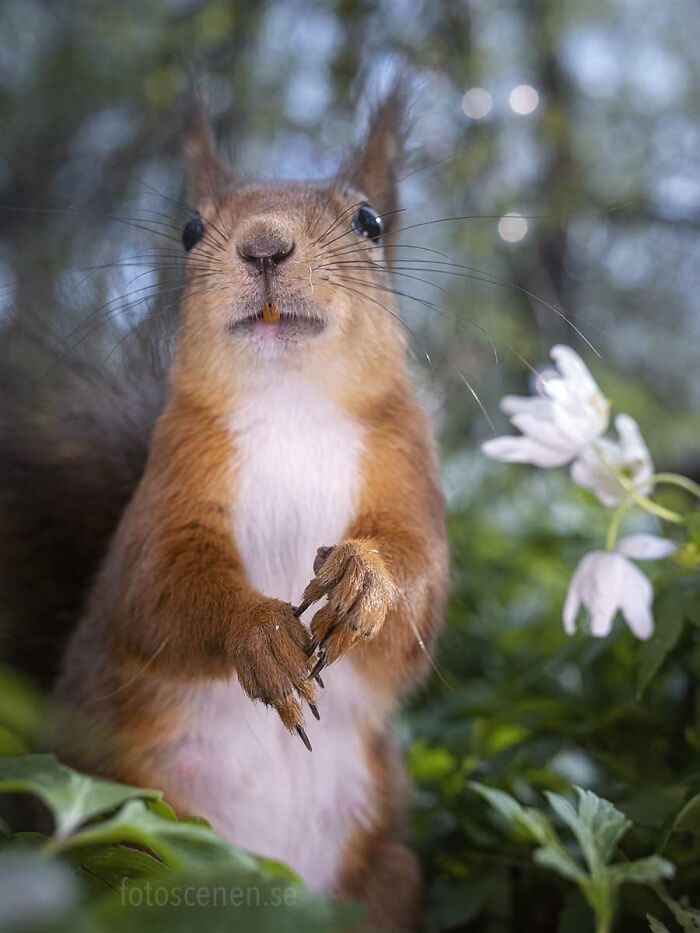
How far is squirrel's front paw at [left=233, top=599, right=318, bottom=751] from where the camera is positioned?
0.82 meters

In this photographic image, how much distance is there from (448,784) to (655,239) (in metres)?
1.80

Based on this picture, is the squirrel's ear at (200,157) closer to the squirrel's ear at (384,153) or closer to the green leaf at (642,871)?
the squirrel's ear at (384,153)

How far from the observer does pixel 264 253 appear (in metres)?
0.89

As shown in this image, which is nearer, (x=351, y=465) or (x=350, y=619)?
(x=350, y=619)

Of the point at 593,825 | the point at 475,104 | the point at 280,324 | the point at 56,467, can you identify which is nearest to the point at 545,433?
the point at 280,324

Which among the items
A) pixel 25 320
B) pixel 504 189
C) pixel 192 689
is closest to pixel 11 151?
pixel 25 320

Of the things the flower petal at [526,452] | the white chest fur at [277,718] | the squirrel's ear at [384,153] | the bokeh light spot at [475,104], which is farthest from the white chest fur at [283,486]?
the bokeh light spot at [475,104]

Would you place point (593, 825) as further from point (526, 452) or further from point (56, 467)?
point (56, 467)

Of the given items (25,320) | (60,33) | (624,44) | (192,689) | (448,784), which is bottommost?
(448,784)

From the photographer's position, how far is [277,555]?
3.23ft

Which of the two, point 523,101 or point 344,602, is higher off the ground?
point 523,101

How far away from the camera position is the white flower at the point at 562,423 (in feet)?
3.77

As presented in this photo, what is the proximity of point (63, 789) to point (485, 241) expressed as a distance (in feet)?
5.33

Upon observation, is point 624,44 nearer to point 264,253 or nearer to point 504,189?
point 504,189
